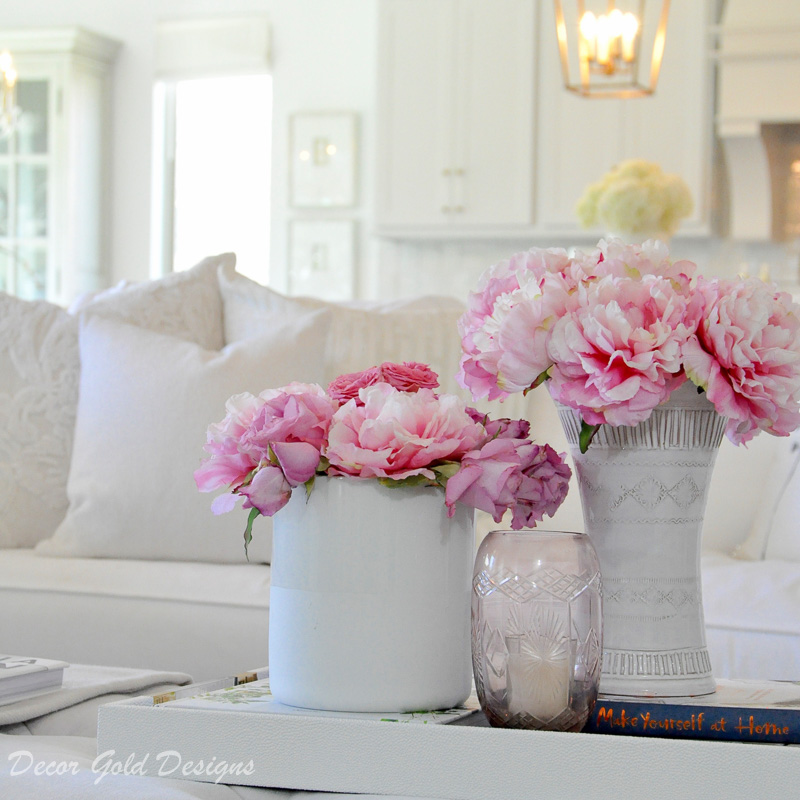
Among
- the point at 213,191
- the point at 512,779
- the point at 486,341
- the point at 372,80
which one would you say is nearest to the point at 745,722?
the point at 512,779

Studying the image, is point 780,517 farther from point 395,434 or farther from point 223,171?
point 223,171

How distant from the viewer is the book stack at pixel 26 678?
0.99m

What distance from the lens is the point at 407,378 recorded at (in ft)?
2.82

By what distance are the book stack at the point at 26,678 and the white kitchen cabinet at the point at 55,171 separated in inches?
168

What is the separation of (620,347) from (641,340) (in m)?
0.01

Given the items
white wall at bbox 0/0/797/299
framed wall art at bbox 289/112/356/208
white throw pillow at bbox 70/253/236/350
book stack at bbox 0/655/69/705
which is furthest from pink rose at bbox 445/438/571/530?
framed wall art at bbox 289/112/356/208

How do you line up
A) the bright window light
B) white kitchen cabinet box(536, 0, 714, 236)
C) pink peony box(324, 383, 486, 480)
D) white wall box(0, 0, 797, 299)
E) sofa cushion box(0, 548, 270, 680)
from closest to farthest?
1. pink peony box(324, 383, 486, 480)
2. sofa cushion box(0, 548, 270, 680)
3. white kitchen cabinet box(536, 0, 714, 236)
4. white wall box(0, 0, 797, 299)
5. the bright window light

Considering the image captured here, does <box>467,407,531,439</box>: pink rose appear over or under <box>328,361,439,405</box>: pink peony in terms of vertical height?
under

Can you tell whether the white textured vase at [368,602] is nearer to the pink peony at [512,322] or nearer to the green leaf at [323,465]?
the green leaf at [323,465]

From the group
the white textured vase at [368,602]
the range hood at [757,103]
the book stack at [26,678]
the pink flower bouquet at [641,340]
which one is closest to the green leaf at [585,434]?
the pink flower bouquet at [641,340]

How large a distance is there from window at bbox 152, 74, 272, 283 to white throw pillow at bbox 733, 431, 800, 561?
12.2ft

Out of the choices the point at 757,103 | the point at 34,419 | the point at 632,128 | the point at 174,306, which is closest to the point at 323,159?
the point at 632,128

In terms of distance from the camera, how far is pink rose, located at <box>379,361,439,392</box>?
85 cm

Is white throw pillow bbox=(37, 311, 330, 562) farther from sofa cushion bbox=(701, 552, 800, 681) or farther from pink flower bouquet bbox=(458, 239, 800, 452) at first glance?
pink flower bouquet bbox=(458, 239, 800, 452)
